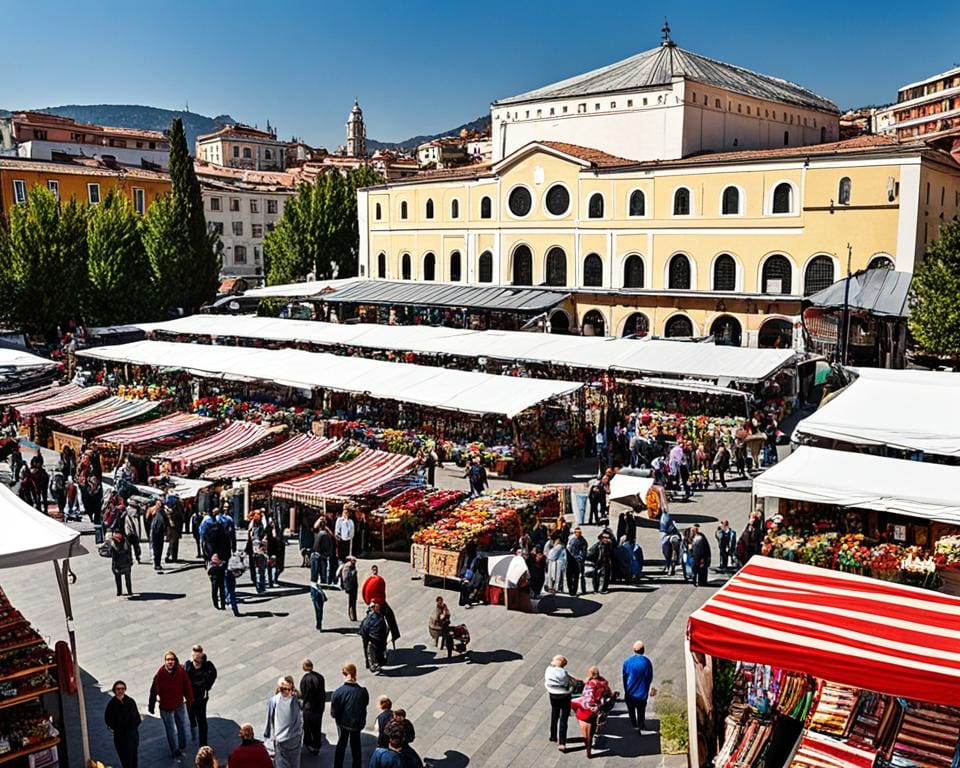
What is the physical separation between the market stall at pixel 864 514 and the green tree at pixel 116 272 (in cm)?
3270

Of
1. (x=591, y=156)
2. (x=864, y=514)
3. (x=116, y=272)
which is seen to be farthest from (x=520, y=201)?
(x=864, y=514)

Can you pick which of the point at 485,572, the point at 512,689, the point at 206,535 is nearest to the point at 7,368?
the point at 206,535

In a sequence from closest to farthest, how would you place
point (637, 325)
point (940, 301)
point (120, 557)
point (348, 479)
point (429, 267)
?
point (120, 557)
point (348, 479)
point (940, 301)
point (637, 325)
point (429, 267)

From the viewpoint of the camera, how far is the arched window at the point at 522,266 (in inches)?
1521

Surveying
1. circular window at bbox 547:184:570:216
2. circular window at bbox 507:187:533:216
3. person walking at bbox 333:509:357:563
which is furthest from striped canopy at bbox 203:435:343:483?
circular window at bbox 507:187:533:216

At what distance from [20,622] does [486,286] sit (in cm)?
3231

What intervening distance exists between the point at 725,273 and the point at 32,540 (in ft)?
95.3

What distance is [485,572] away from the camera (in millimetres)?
12633

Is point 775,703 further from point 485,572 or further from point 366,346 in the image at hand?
point 366,346

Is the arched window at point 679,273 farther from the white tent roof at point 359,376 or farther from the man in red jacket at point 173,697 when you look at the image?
the man in red jacket at point 173,697

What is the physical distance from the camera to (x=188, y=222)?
4050 centimetres

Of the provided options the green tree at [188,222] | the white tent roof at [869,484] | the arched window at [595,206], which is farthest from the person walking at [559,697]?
the green tree at [188,222]

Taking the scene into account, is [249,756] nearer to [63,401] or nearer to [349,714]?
[349,714]

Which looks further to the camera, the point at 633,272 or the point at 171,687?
the point at 633,272
